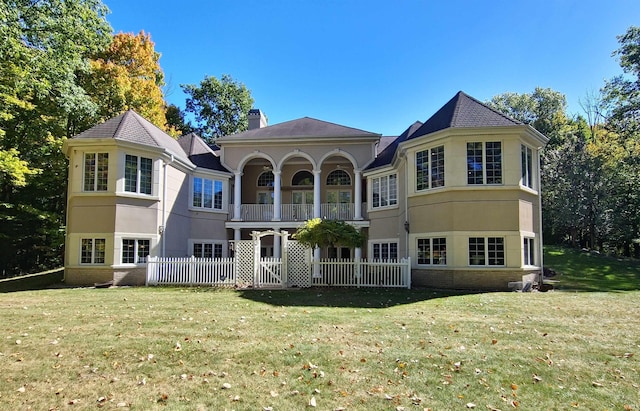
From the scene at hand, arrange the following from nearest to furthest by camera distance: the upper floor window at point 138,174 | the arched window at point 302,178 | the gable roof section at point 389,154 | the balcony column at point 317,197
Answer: the upper floor window at point 138,174, the gable roof section at point 389,154, the balcony column at point 317,197, the arched window at point 302,178

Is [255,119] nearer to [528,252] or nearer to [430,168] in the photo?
[430,168]

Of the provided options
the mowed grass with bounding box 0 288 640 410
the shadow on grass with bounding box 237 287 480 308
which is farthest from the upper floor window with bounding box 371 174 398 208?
the mowed grass with bounding box 0 288 640 410

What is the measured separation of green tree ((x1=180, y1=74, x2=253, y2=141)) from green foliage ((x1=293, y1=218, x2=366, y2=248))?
2908 cm

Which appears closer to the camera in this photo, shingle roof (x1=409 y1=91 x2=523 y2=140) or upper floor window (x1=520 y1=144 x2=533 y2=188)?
shingle roof (x1=409 y1=91 x2=523 y2=140)

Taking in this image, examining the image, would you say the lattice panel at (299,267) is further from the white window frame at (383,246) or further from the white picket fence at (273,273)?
the white window frame at (383,246)

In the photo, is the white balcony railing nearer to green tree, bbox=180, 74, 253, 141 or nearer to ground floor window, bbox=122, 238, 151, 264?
ground floor window, bbox=122, 238, 151, 264

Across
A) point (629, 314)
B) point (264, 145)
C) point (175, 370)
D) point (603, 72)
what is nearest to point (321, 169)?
point (264, 145)

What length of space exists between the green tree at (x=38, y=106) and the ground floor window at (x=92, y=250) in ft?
13.4

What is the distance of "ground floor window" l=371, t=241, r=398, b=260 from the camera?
64.1 ft

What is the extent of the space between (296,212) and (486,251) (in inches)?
433

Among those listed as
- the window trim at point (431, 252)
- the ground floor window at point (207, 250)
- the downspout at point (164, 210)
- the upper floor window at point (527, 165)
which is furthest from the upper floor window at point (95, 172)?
the upper floor window at point (527, 165)

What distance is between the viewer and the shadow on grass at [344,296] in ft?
37.4

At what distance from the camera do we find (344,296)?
12898mm

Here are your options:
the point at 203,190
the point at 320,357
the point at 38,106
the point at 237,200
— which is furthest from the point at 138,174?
the point at 320,357
